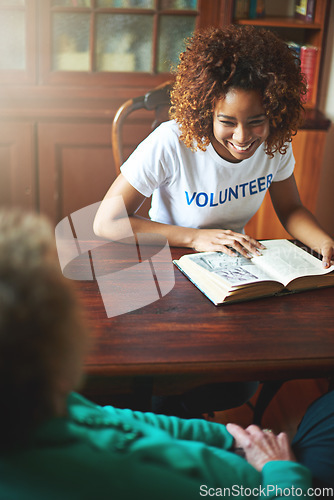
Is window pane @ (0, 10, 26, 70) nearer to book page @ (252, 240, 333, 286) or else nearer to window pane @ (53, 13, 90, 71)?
window pane @ (53, 13, 90, 71)

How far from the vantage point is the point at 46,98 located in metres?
2.68

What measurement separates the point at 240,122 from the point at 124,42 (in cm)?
155

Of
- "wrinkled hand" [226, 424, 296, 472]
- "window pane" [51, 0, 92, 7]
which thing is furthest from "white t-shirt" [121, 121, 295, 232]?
"window pane" [51, 0, 92, 7]

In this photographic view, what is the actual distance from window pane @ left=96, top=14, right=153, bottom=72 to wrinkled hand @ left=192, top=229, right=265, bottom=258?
1.64 metres

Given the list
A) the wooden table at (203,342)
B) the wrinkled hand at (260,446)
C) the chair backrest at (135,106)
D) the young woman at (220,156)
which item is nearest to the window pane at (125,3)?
the chair backrest at (135,106)

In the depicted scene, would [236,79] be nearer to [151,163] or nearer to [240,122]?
[240,122]

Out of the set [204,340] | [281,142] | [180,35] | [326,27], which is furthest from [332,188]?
[204,340]

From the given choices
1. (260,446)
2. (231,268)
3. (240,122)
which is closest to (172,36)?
(240,122)

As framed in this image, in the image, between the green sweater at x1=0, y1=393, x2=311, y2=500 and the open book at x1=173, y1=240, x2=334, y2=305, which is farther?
the open book at x1=173, y1=240, x2=334, y2=305

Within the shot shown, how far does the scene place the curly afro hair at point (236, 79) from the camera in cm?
141

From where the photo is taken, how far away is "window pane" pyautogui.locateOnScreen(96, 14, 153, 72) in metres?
2.69

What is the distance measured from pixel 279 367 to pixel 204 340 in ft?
0.51

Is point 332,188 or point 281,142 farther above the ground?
point 281,142

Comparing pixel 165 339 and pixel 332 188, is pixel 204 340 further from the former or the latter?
pixel 332 188
